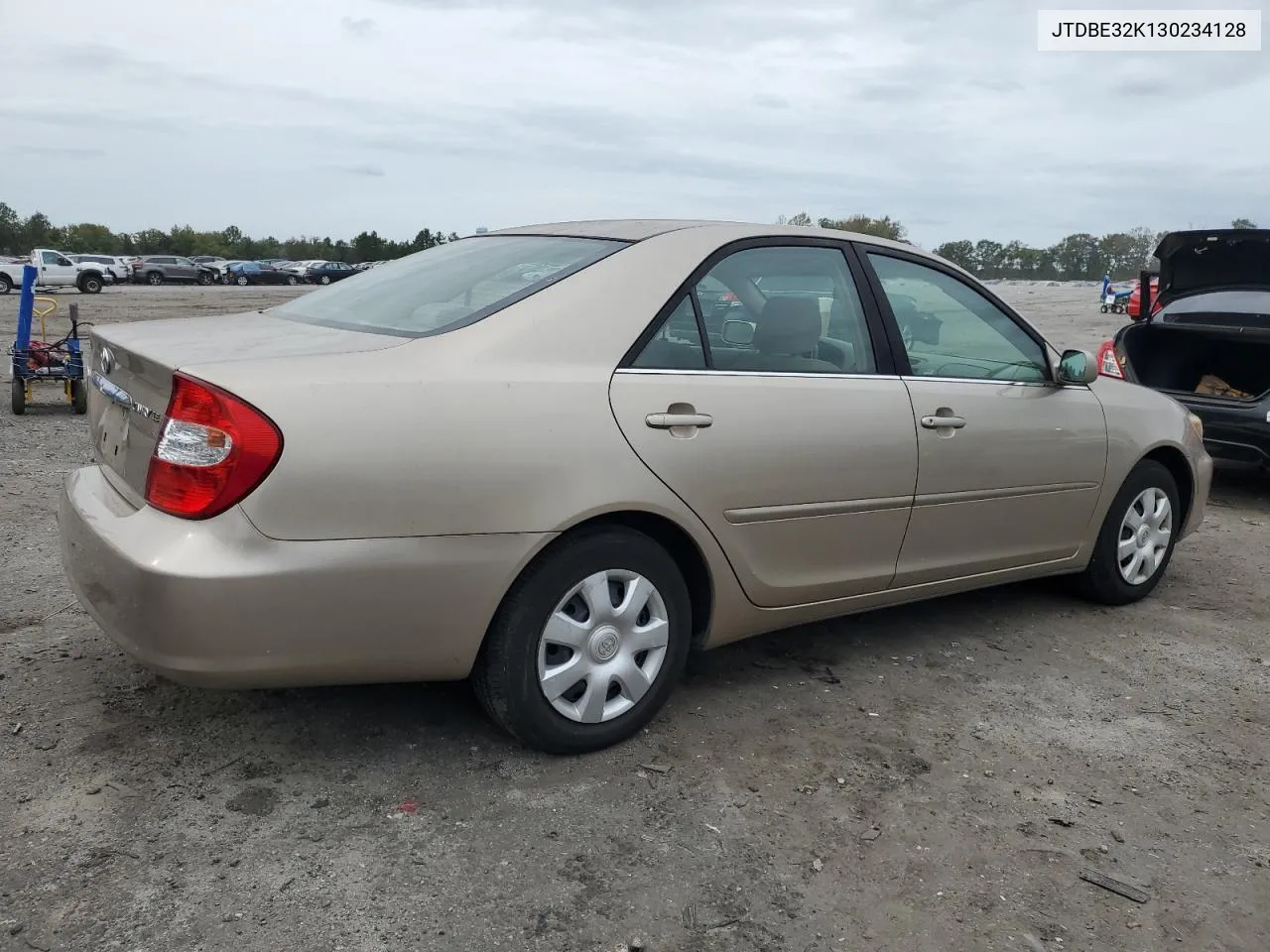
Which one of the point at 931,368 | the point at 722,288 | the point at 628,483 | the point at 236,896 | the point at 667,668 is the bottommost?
the point at 236,896

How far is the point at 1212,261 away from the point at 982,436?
4.58 m

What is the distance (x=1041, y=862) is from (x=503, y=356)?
6.17 feet

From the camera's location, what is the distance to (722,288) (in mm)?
3369

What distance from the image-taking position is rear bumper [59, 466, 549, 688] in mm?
2510

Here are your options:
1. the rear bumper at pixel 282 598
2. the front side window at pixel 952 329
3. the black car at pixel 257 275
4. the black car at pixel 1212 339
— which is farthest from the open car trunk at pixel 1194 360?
the black car at pixel 257 275

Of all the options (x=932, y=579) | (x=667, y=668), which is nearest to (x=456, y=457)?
(x=667, y=668)

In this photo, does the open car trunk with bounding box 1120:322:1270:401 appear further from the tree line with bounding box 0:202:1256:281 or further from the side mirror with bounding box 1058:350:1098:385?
the tree line with bounding box 0:202:1256:281

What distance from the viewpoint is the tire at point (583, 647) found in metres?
2.88

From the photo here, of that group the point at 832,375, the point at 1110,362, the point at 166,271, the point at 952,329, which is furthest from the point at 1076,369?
the point at 166,271

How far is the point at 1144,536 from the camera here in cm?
475

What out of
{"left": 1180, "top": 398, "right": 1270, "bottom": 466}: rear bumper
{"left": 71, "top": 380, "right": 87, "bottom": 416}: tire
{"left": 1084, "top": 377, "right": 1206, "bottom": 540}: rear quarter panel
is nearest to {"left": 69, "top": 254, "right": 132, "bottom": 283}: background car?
{"left": 71, "top": 380, "right": 87, "bottom": 416}: tire

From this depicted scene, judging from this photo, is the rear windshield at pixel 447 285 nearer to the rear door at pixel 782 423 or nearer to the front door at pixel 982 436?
the rear door at pixel 782 423

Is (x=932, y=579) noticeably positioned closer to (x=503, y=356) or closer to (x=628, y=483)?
(x=628, y=483)

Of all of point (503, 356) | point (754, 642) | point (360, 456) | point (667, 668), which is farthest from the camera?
point (754, 642)
